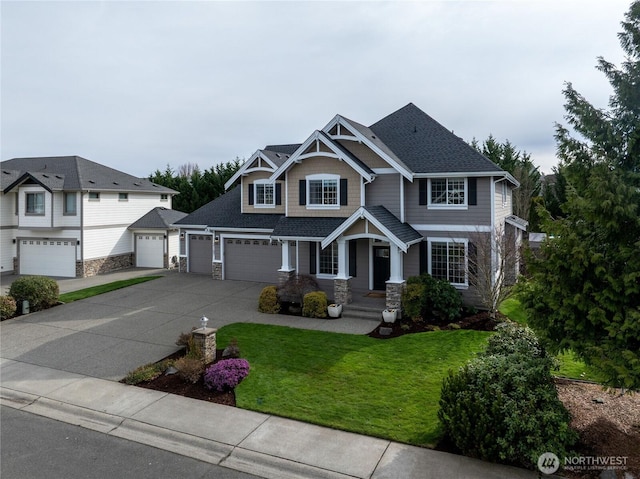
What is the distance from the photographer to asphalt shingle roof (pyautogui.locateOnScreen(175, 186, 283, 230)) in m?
22.2

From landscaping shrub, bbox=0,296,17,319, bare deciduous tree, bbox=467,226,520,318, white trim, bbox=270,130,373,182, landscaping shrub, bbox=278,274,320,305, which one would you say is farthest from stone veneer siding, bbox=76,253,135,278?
bare deciduous tree, bbox=467,226,520,318

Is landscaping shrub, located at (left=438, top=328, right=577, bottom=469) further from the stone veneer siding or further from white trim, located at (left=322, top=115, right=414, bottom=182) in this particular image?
the stone veneer siding

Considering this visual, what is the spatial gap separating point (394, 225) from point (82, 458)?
40.9ft

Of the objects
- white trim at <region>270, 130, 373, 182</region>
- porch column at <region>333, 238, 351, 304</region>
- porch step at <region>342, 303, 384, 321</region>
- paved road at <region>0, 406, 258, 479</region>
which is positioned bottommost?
paved road at <region>0, 406, 258, 479</region>

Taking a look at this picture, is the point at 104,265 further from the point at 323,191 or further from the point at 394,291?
the point at 394,291

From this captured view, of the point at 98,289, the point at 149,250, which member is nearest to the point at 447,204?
the point at 98,289

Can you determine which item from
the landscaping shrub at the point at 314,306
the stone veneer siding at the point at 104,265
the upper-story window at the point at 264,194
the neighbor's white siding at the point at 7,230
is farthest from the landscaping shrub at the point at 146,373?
the neighbor's white siding at the point at 7,230

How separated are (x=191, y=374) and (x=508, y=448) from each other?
7.07 m

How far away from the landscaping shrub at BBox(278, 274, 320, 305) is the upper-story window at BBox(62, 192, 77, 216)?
51.1 ft

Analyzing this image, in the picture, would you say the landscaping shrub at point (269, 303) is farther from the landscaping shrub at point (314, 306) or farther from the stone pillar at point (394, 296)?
the stone pillar at point (394, 296)

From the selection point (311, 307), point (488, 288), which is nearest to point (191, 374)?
point (311, 307)

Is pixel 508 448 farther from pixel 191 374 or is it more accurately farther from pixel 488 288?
pixel 488 288

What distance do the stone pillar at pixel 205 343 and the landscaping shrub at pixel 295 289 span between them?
19.1 feet

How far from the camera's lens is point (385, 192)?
18.0 metres
